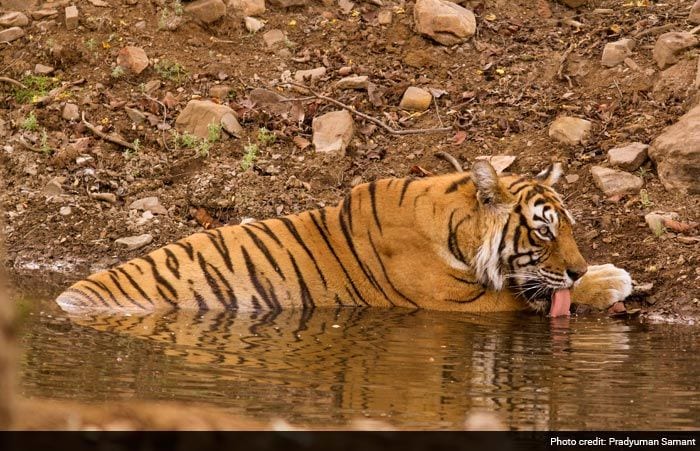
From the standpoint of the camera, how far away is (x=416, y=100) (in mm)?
10641

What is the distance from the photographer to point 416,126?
34.5ft

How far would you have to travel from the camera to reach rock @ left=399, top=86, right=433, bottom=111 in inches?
419

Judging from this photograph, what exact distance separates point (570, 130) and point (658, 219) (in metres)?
1.47

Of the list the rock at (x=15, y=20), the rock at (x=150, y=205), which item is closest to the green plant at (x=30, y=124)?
the rock at (x=15, y=20)

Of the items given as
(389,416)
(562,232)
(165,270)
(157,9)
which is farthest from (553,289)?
(157,9)

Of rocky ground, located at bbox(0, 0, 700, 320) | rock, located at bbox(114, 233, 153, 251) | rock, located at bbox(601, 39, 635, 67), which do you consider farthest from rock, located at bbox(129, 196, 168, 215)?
rock, located at bbox(601, 39, 635, 67)

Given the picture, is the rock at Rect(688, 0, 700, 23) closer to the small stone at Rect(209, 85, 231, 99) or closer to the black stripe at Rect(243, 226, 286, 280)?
the small stone at Rect(209, 85, 231, 99)

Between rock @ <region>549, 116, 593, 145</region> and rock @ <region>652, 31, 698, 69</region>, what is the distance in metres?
0.84

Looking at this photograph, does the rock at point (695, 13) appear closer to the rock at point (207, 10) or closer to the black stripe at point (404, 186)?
the black stripe at point (404, 186)

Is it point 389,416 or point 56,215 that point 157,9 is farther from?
point 389,416

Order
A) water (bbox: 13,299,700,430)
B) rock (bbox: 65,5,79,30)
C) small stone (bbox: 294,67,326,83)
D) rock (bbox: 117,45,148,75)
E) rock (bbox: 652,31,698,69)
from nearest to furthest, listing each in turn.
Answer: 1. water (bbox: 13,299,700,430)
2. rock (bbox: 652,31,698,69)
3. small stone (bbox: 294,67,326,83)
4. rock (bbox: 117,45,148,75)
5. rock (bbox: 65,5,79,30)

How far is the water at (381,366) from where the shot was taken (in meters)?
5.14

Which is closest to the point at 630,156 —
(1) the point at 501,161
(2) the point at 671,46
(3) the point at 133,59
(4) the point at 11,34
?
(1) the point at 501,161

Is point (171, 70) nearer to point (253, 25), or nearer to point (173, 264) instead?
point (253, 25)
